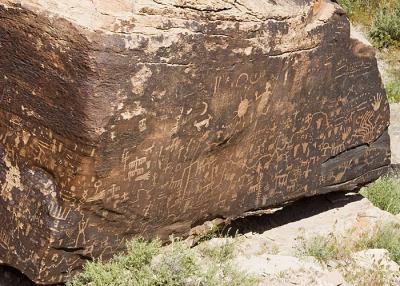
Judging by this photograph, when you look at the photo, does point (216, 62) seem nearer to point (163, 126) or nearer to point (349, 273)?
point (163, 126)

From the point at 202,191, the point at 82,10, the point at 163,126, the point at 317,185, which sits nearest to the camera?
the point at 82,10

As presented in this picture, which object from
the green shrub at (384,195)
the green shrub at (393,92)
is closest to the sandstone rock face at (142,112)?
the green shrub at (384,195)

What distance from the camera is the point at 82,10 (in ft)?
15.4

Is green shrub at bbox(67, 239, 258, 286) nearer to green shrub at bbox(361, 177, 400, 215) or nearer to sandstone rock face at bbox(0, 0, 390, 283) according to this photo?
sandstone rock face at bbox(0, 0, 390, 283)

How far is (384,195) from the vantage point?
7414 mm

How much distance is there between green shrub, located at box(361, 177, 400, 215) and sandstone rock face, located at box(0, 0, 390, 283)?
168cm

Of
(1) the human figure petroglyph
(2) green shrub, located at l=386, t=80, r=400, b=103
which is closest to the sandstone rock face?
(1) the human figure petroglyph

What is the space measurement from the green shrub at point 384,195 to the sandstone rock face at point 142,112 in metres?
1.68

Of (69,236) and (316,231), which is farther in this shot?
(316,231)

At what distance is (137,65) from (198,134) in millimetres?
774

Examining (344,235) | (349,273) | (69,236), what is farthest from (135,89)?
(344,235)

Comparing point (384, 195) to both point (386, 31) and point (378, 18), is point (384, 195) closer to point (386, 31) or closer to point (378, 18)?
point (386, 31)

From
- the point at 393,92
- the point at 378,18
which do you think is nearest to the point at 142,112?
the point at 393,92

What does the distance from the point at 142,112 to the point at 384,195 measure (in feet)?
11.1
